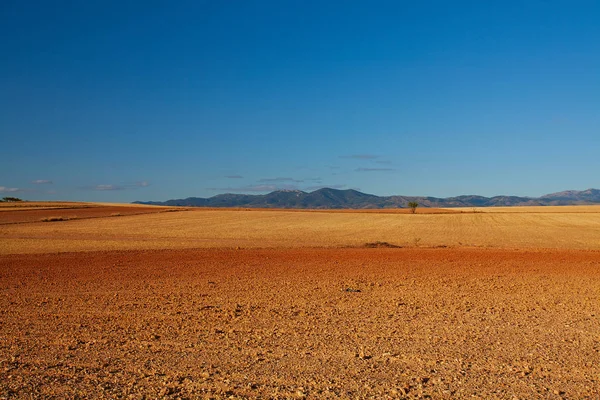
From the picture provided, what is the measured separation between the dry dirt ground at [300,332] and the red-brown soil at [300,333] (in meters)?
0.03

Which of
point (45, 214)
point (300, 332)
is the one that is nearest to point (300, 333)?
point (300, 332)

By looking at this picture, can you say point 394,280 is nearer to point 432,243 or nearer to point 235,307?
point 235,307

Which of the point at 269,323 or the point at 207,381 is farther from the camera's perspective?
the point at 269,323

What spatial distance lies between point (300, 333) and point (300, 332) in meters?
0.08

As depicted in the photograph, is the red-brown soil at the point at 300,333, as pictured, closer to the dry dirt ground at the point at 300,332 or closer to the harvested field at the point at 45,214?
the dry dirt ground at the point at 300,332

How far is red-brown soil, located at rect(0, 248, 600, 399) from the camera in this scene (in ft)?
22.8

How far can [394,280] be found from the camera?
16109 mm

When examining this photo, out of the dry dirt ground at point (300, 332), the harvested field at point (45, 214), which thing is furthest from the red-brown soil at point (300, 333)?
the harvested field at point (45, 214)

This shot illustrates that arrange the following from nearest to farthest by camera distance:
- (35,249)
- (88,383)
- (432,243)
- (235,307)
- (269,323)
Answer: (88,383)
(269,323)
(235,307)
(35,249)
(432,243)

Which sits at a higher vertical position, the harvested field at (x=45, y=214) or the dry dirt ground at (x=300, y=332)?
the harvested field at (x=45, y=214)

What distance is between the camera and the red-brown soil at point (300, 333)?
696cm

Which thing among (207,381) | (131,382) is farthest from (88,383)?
(207,381)

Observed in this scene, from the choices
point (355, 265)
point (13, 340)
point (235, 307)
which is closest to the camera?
point (13, 340)

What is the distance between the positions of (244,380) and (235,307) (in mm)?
5007
